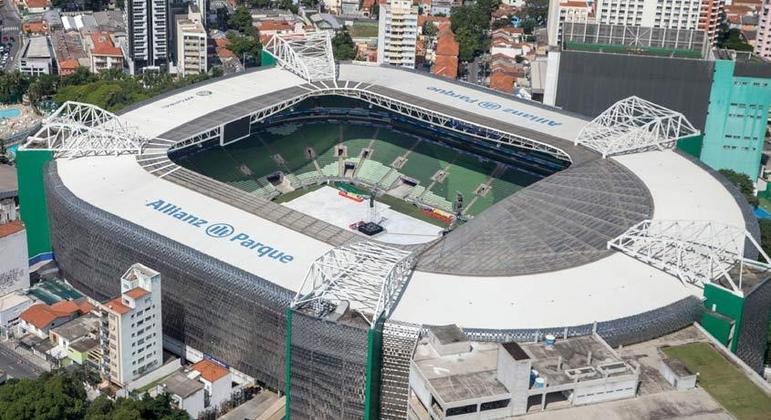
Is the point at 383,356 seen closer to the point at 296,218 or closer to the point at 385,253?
the point at 385,253

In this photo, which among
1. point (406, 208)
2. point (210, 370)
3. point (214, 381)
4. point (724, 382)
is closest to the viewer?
point (724, 382)

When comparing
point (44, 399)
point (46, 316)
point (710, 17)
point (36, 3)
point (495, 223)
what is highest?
point (710, 17)

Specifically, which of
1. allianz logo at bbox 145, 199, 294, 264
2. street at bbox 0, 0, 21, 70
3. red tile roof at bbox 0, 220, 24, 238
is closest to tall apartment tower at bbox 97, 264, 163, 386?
allianz logo at bbox 145, 199, 294, 264

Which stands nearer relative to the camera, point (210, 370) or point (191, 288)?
point (210, 370)

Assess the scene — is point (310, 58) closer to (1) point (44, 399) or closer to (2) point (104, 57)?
(2) point (104, 57)

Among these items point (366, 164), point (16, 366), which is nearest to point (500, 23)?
point (366, 164)

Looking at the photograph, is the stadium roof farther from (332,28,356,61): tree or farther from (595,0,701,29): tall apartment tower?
(595,0,701,29): tall apartment tower

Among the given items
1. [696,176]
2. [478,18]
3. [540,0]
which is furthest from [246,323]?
[540,0]
